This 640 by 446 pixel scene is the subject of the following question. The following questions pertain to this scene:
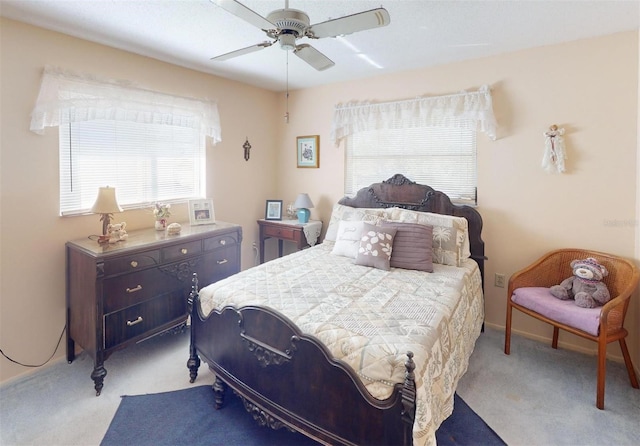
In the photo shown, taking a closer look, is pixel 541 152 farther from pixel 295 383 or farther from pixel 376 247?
pixel 295 383

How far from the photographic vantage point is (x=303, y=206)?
13.3ft

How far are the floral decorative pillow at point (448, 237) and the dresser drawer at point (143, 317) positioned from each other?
210 centimetres

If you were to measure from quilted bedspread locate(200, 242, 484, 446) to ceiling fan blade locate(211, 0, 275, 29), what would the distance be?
1470mm

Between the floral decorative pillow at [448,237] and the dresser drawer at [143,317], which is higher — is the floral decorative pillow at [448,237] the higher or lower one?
the higher one

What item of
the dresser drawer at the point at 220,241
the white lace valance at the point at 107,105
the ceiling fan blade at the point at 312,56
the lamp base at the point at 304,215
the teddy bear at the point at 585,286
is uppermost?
the ceiling fan blade at the point at 312,56

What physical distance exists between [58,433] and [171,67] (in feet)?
9.81

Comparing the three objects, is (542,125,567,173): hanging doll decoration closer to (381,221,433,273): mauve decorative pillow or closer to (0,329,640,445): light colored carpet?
(381,221,433,273): mauve decorative pillow

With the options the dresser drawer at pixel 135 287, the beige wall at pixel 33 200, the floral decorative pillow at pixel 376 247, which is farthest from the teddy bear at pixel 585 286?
the beige wall at pixel 33 200

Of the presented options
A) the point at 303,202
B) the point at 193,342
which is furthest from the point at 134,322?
the point at 303,202

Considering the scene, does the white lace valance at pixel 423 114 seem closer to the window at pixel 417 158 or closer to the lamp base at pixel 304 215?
the window at pixel 417 158

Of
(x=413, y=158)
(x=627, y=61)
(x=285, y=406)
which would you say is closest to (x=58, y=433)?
(x=285, y=406)

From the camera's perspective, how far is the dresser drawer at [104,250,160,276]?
2338mm

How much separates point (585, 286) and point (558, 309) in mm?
299

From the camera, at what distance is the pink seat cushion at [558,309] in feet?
7.28
